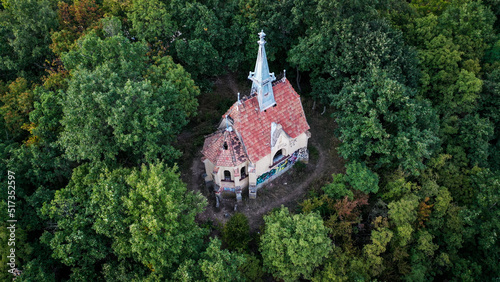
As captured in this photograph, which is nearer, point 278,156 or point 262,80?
point 262,80

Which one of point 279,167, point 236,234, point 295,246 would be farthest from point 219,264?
point 279,167

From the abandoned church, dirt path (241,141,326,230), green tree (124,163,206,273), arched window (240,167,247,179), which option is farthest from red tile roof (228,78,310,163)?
green tree (124,163,206,273)

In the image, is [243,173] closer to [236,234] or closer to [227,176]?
[227,176]

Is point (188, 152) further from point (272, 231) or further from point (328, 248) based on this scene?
point (328, 248)

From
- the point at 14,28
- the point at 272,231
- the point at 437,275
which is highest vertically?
the point at 14,28

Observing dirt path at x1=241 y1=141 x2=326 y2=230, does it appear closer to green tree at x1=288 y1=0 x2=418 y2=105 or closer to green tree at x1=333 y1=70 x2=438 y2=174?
green tree at x1=333 y1=70 x2=438 y2=174

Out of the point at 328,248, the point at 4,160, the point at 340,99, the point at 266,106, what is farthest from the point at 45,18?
the point at 328,248

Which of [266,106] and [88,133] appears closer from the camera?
[88,133]
